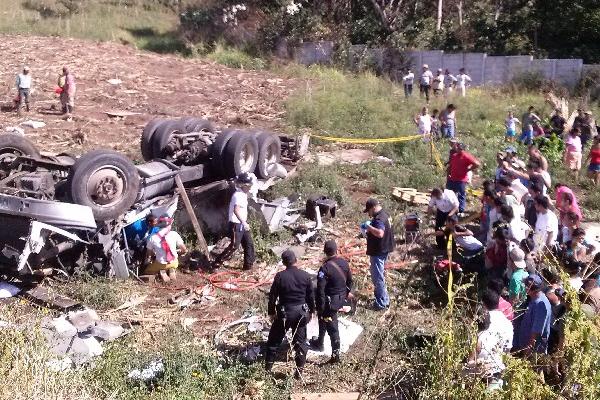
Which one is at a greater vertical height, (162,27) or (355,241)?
(162,27)

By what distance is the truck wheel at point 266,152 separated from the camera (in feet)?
37.3

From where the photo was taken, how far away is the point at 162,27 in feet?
101

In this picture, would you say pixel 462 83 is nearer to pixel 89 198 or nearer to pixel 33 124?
pixel 33 124

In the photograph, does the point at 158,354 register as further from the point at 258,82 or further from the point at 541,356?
the point at 258,82

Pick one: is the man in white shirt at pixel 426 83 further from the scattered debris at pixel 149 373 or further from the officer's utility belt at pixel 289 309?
the scattered debris at pixel 149 373

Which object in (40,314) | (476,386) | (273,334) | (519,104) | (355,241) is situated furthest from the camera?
(519,104)

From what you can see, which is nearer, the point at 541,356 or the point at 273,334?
the point at 541,356

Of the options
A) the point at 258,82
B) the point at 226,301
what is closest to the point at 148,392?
the point at 226,301

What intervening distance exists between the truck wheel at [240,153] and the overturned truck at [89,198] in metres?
0.02

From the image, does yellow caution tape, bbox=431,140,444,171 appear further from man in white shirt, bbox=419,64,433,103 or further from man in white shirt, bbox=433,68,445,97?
man in white shirt, bbox=433,68,445,97

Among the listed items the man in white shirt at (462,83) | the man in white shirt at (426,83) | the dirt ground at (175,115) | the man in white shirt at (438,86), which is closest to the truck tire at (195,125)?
the dirt ground at (175,115)

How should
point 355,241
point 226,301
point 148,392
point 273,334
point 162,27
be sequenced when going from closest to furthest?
1. point 148,392
2. point 273,334
3. point 226,301
4. point 355,241
5. point 162,27

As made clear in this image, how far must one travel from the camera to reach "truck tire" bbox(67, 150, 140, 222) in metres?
8.33

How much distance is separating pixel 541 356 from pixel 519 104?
16450mm
